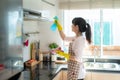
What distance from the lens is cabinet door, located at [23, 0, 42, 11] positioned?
1.79 metres

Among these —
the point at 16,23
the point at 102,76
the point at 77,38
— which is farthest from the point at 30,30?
the point at 16,23

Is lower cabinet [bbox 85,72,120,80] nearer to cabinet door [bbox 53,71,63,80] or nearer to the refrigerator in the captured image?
cabinet door [bbox 53,71,63,80]

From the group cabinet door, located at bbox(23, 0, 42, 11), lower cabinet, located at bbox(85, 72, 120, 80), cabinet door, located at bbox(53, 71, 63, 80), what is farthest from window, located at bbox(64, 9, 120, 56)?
cabinet door, located at bbox(23, 0, 42, 11)

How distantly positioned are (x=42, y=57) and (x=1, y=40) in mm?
2148

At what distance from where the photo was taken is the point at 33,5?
2.02 meters

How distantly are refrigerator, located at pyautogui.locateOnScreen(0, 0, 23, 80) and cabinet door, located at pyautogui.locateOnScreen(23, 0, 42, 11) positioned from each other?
0.95 feet

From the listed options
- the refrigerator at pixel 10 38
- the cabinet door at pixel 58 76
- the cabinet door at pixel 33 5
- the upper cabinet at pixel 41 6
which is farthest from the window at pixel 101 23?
the refrigerator at pixel 10 38

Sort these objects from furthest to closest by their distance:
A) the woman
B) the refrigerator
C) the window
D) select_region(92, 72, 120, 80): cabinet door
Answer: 1. the window
2. select_region(92, 72, 120, 80): cabinet door
3. the woman
4. the refrigerator

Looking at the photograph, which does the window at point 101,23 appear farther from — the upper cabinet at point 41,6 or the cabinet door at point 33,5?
the cabinet door at point 33,5

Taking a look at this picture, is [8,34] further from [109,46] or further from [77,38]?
[109,46]

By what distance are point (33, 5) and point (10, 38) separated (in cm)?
75

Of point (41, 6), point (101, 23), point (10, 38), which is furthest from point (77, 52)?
point (101, 23)

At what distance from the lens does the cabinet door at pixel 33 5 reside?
1794 mm

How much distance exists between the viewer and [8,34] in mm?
1334
